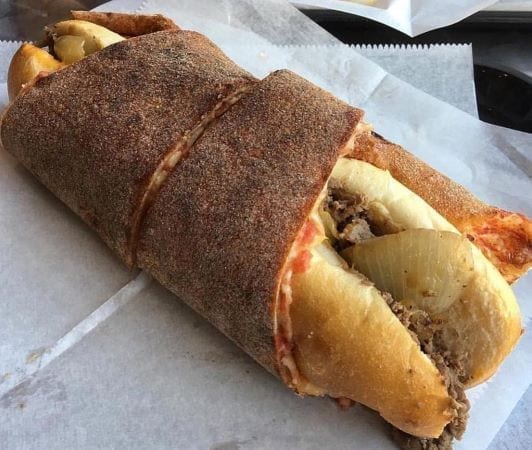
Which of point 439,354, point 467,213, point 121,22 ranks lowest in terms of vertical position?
point 439,354

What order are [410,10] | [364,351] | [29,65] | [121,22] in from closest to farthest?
[364,351] → [29,65] → [121,22] → [410,10]

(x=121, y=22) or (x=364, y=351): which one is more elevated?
(x=121, y=22)

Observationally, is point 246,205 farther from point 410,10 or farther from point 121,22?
point 410,10

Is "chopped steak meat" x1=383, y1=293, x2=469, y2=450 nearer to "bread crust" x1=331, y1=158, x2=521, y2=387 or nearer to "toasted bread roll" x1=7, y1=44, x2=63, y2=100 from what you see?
"bread crust" x1=331, y1=158, x2=521, y2=387

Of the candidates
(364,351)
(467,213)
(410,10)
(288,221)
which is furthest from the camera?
(410,10)

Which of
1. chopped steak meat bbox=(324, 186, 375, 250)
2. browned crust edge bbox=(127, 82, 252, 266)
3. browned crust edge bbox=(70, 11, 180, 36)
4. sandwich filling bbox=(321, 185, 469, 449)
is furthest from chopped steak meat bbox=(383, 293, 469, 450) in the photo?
browned crust edge bbox=(70, 11, 180, 36)

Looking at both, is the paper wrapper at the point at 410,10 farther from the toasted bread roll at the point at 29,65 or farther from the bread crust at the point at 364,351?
the bread crust at the point at 364,351

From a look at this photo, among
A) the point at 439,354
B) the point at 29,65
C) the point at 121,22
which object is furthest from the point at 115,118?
the point at 439,354

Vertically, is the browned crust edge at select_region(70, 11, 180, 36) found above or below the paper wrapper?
above
